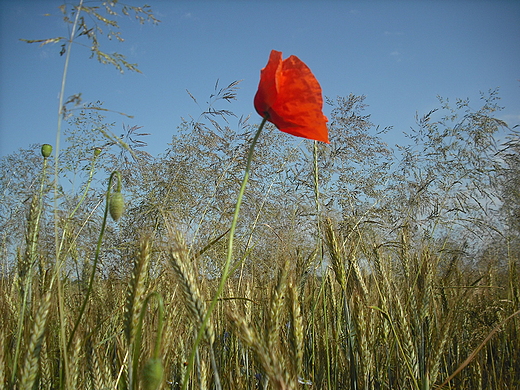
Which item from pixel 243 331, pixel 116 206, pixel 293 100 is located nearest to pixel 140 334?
pixel 243 331

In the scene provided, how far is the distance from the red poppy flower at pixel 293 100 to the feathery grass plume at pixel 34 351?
2.12 ft

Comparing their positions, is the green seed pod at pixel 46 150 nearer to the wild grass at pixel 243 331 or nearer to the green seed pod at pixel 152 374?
the wild grass at pixel 243 331

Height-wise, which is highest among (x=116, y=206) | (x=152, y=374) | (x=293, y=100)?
(x=293, y=100)

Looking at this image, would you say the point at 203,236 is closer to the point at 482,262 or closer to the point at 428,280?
the point at 428,280

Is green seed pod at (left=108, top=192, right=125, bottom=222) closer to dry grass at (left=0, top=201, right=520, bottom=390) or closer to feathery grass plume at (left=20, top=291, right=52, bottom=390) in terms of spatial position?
dry grass at (left=0, top=201, right=520, bottom=390)

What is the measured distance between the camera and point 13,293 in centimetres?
178

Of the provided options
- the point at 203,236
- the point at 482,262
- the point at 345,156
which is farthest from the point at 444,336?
the point at 482,262

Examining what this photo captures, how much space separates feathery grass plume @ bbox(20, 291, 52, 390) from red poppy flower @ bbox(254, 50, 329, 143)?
645mm

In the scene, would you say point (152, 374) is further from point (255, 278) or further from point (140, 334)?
point (255, 278)

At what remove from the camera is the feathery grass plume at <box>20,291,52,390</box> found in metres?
0.80

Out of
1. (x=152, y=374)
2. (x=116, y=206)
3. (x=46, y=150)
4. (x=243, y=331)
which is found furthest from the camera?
(x=46, y=150)

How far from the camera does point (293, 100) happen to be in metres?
0.80

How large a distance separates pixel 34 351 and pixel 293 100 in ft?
2.47

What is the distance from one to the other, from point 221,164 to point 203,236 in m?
0.68
